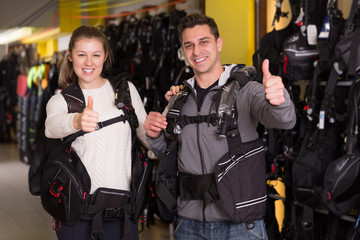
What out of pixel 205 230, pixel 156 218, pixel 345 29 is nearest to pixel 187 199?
pixel 205 230

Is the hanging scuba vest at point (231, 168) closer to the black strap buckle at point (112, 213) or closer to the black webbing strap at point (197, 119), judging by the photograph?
the black webbing strap at point (197, 119)

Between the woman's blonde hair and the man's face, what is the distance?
50 cm

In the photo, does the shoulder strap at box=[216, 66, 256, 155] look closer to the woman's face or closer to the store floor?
the woman's face

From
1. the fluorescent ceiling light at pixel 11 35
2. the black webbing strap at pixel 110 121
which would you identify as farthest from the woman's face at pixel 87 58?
the fluorescent ceiling light at pixel 11 35

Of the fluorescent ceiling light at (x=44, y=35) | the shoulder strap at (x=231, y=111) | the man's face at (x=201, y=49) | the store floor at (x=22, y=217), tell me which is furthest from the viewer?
the fluorescent ceiling light at (x=44, y=35)

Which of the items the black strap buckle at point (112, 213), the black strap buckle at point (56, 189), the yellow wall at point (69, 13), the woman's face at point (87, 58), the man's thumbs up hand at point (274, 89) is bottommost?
the black strap buckle at point (112, 213)

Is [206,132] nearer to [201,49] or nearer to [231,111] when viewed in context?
[231,111]

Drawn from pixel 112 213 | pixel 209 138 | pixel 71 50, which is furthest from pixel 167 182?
pixel 71 50

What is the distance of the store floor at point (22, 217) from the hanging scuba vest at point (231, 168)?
2744mm

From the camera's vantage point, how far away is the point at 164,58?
4.84 metres

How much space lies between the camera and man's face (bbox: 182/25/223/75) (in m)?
2.18

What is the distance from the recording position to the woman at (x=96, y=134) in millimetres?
2467

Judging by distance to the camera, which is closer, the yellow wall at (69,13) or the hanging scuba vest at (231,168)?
the hanging scuba vest at (231,168)

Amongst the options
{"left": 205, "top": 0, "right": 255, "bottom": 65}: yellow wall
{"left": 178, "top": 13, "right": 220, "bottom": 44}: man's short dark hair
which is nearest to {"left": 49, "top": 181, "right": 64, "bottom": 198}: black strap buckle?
{"left": 178, "top": 13, "right": 220, "bottom": 44}: man's short dark hair
